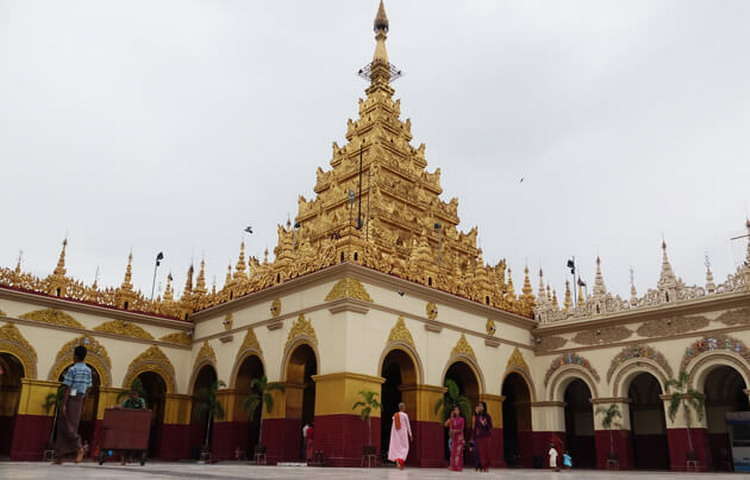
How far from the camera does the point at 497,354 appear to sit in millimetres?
22500

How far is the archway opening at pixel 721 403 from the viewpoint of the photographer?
2186cm

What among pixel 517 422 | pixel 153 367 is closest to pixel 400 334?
pixel 517 422

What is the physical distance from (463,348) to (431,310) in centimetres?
186

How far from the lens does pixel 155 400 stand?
24.6 meters

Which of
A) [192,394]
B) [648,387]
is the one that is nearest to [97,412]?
[192,394]

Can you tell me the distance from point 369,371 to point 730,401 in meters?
12.9

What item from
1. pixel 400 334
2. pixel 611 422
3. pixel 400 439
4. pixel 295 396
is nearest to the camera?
pixel 400 439

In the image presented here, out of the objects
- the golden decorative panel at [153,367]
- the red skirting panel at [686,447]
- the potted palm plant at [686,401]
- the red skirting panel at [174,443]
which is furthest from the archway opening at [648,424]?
the golden decorative panel at [153,367]

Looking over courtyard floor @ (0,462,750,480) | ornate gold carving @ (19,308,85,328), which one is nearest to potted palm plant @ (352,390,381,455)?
courtyard floor @ (0,462,750,480)

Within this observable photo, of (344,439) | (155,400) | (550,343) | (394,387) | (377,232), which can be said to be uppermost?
(377,232)

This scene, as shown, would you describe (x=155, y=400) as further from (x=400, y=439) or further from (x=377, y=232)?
(x=400, y=439)

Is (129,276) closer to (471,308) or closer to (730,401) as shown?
(471,308)

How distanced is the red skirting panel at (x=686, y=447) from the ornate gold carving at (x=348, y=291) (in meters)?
10.3

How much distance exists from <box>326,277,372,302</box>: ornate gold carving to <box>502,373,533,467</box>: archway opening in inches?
317
